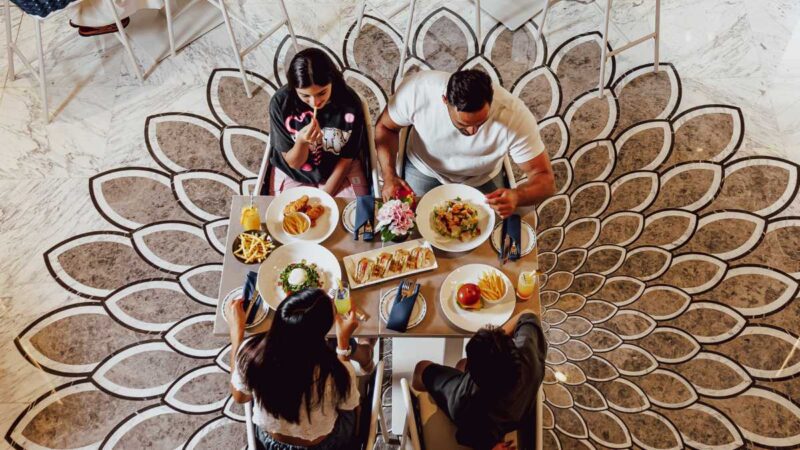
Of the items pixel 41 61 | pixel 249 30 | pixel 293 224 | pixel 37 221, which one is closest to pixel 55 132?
pixel 41 61

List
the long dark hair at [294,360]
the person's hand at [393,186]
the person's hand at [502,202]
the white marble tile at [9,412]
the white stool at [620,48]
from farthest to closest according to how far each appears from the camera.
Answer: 1. the white stool at [620,48]
2. the white marble tile at [9,412]
3. the person's hand at [393,186]
4. the person's hand at [502,202]
5. the long dark hair at [294,360]

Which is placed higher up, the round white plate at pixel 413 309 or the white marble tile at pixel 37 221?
the white marble tile at pixel 37 221

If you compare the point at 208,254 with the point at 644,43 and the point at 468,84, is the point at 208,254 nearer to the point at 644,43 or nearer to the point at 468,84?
the point at 468,84

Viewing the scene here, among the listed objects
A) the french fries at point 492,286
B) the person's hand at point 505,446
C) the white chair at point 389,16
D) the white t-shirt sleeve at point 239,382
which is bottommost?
the person's hand at point 505,446

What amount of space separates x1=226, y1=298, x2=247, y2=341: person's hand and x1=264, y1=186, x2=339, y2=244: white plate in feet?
1.05

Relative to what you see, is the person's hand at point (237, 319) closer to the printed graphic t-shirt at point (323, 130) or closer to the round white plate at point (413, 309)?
the round white plate at point (413, 309)

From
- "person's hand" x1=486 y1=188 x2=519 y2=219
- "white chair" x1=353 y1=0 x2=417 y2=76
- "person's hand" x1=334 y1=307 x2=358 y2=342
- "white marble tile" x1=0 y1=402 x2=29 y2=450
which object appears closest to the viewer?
"person's hand" x1=334 y1=307 x2=358 y2=342

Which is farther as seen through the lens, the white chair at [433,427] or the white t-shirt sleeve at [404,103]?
the white t-shirt sleeve at [404,103]

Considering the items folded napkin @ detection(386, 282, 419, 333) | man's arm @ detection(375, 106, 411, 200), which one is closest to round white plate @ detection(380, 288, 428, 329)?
folded napkin @ detection(386, 282, 419, 333)

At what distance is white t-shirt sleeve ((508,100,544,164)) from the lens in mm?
2414

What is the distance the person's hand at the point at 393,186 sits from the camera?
2.61 meters

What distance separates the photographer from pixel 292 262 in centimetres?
229

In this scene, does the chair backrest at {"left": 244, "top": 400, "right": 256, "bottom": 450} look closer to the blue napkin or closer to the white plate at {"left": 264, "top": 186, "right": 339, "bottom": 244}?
the blue napkin

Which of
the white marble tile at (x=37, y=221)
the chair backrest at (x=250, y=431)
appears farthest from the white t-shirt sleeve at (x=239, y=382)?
the white marble tile at (x=37, y=221)
